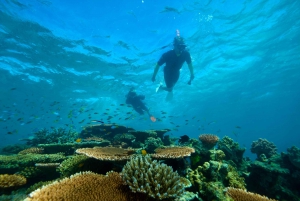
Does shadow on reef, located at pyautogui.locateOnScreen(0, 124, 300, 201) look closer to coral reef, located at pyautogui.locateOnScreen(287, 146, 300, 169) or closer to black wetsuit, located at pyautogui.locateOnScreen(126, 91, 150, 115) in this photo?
coral reef, located at pyautogui.locateOnScreen(287, 146, 300, 169)

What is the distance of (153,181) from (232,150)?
23.5 feet

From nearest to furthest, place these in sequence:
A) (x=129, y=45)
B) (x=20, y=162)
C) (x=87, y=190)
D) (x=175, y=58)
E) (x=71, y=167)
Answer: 1. (x=87, y=190)
2. (x=71, y=167)
3. (x=20, y=162)
4. (x=175, y=58)
5. (x=129, y=45)

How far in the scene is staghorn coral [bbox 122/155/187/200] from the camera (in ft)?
9.37

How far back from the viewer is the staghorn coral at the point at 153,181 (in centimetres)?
286

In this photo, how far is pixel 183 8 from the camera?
18172 mm

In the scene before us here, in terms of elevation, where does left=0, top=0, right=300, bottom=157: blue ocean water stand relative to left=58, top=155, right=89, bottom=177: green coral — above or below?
above

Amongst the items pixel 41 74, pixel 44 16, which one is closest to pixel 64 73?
pixel 41 74

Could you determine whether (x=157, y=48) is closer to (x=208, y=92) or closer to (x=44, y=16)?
(x=44, y=16)

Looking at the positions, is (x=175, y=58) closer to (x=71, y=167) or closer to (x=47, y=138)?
(x=47, y=138)

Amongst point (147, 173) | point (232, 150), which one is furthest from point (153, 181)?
point (232, 150)

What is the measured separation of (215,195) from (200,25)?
67.6 ft

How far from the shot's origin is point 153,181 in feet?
9.78

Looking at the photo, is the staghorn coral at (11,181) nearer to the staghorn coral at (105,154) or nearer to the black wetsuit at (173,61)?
the staghorn coral at (105,154)

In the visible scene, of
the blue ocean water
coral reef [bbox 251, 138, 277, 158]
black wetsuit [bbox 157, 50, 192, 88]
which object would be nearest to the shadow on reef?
coral reef [bbox 251, 138, 277, 158]
